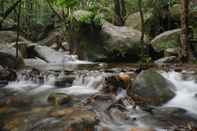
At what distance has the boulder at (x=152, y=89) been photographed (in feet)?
22.0

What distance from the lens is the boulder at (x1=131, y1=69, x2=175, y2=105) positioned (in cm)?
671

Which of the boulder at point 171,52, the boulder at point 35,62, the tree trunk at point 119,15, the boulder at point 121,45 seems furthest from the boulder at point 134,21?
the boulder at point 35,62

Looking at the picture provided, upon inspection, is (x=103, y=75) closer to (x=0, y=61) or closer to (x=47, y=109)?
(x=47, y=109)

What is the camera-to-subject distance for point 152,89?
6.83 m

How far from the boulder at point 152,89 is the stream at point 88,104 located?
19 cm

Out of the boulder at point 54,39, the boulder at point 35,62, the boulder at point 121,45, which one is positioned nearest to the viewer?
the boulder at point 35,62

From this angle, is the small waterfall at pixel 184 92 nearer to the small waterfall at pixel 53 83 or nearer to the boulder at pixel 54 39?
the small waterfall at pixel 53 83

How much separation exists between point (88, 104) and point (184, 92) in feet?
8.81

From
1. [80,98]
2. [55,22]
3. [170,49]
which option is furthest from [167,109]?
[55,22]

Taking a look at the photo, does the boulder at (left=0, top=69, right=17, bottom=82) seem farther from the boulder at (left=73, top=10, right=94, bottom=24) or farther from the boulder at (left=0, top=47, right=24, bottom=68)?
the boulder at (left=73, top=10, right=94, bottom=24)

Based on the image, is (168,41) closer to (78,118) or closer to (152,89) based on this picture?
(152,89)

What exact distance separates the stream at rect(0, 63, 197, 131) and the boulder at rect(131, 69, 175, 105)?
0.19 metres

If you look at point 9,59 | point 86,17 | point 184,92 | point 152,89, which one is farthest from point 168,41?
point 9,59

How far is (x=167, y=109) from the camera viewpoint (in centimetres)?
633
